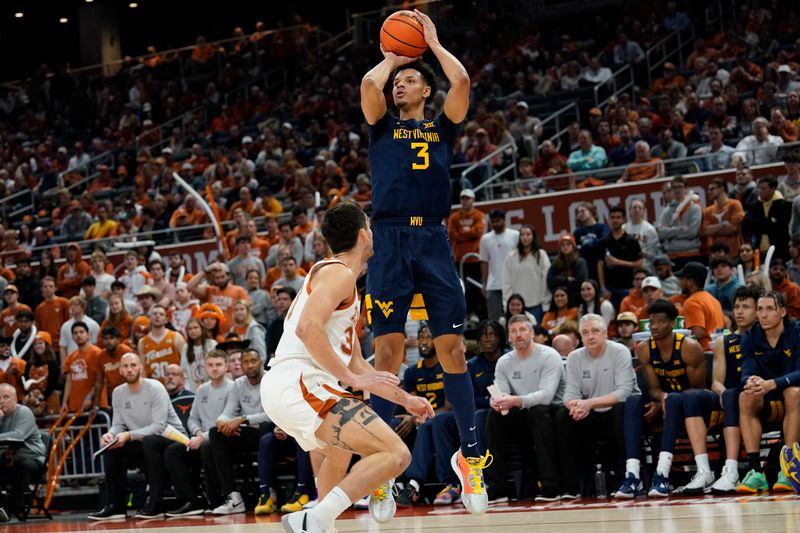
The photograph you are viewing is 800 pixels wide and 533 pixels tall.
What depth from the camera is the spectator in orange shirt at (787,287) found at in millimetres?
11289

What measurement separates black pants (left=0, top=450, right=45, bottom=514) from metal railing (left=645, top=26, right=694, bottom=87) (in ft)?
42.4

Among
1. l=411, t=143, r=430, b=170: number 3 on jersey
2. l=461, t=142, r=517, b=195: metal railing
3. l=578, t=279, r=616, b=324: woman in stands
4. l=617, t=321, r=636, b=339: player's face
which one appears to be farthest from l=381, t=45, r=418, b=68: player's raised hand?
l=461, t=142, r=517, b=195: metal railing

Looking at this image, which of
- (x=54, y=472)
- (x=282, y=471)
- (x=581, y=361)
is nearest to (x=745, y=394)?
(x=581, y=361)

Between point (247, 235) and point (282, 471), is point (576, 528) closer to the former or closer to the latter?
point (282, 471)

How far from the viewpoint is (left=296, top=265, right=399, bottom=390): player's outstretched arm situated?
5.21 metres

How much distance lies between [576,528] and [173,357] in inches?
300

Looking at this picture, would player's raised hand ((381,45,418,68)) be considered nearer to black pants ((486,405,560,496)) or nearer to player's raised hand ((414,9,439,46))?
player's raised hand ((414,9,439,46))

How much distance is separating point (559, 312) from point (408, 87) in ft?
20.9

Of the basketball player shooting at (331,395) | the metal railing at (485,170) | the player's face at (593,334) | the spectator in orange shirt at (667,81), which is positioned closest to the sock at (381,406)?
the basketball player shooting at (331,395)

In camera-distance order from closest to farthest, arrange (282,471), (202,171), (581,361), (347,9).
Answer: (581,361), (282,471), (202,171), (347,9)

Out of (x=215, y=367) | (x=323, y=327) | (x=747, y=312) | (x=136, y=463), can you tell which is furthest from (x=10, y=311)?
(x=323, y=327)

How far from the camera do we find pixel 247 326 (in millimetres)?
12797

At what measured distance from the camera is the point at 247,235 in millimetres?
15562

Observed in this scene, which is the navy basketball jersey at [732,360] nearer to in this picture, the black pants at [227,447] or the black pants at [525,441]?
the black pants at [525,441]
